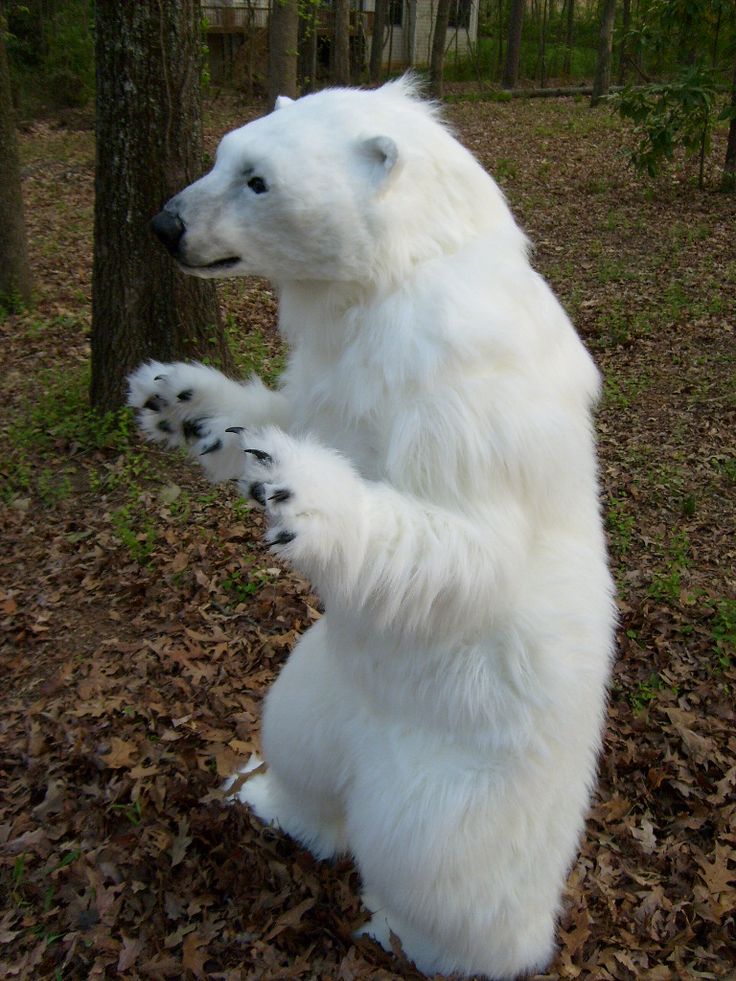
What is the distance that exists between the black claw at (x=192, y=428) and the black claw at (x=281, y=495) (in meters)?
0.65

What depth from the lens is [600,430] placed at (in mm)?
5375

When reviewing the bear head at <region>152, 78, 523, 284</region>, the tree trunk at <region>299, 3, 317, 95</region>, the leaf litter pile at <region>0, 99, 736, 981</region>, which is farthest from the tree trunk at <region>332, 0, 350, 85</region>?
the bear head at <region>152, 78, 523, 284</region>

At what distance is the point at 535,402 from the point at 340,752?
1129 millimetres

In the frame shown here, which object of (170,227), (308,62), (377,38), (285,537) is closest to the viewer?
(285,537)

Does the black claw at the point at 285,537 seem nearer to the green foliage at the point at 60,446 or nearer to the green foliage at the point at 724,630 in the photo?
the green foliage at the point at 724,630

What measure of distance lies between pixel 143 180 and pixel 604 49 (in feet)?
45.3

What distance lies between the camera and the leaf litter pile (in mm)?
2604

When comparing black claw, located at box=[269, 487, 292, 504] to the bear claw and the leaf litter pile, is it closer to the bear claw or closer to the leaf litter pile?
the bear claw

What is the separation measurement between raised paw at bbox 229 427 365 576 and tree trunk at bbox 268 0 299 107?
32.8 feet

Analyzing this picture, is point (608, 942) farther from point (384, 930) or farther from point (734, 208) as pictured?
point (734, 208)

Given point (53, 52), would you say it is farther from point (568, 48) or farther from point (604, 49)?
point (568, 48)

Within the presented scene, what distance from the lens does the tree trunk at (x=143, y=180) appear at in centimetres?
386

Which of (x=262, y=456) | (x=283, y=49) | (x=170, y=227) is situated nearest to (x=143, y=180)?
(x=170, y=227)

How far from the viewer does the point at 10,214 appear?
21.9 feet
